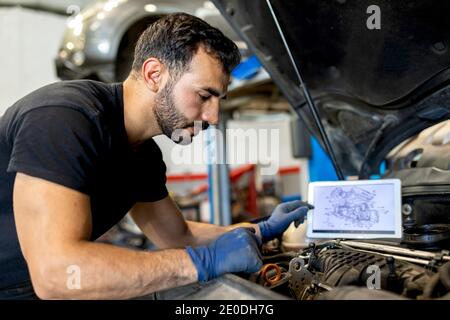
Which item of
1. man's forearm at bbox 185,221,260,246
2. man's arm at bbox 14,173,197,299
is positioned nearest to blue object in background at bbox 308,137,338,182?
man's forearm at bbox 185,221,260,246

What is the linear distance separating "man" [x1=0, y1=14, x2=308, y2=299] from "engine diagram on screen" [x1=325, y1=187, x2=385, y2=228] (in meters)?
0.11

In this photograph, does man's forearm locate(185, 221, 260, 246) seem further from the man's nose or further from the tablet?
the man's nose

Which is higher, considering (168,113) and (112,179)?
(168,113)

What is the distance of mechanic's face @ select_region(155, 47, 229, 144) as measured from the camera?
3.43 feet

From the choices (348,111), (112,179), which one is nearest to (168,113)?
(112,179)

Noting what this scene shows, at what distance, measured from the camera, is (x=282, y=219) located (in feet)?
4.09

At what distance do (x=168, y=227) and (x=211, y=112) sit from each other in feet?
1.62

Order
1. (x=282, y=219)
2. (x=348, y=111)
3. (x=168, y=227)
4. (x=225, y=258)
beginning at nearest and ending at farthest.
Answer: (x=225, y=258), (x=282, y=219), (x=168, y=227), (x=348, y=111)

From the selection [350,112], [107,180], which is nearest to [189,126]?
[107,180]

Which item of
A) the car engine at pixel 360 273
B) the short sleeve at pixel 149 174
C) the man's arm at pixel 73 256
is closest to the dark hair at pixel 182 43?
the short sleeve at pixel 149 174

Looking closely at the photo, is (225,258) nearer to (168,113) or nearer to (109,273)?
A: (109,273)

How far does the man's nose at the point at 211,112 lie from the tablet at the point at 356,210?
14.6 inches

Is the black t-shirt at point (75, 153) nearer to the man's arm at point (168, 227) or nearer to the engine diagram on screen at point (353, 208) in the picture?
the man's arm at point (168, 227)
